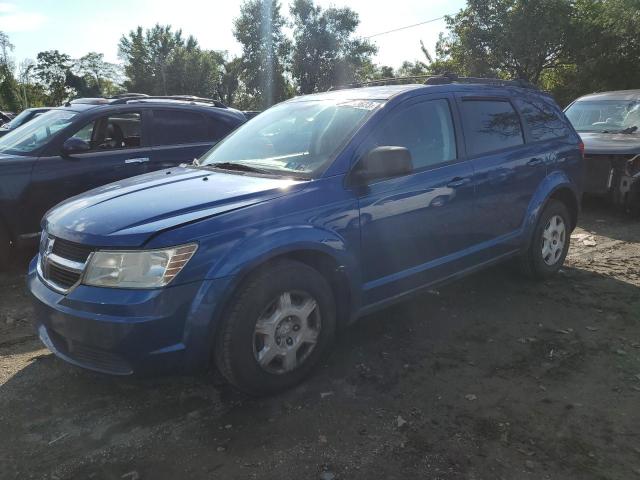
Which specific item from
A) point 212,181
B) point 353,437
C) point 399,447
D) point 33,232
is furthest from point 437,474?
point 33,232

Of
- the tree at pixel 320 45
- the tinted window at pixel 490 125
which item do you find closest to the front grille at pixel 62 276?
the tinted window at pixel 490 125

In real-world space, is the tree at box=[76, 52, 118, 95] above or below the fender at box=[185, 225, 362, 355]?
above

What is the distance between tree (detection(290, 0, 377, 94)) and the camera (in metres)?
38.3

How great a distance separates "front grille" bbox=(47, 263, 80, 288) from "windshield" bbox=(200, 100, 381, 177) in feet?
4.34

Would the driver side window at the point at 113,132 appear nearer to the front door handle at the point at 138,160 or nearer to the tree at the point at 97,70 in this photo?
the front door handle at the point at 138,160

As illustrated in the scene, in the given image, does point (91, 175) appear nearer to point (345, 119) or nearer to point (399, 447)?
point (345, 119)

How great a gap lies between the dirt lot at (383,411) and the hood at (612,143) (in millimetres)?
3996

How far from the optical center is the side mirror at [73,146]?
561cm

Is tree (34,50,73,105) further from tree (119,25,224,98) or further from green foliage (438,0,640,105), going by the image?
green foliage (438,0,640,105)

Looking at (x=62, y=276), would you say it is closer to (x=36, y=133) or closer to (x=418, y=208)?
(x=418, y=208)

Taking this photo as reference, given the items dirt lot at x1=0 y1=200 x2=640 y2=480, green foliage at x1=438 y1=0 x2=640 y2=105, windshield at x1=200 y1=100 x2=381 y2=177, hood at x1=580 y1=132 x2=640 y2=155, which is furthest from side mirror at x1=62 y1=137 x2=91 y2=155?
green foliage at x1=438 y1=0 x2=640 y2=105

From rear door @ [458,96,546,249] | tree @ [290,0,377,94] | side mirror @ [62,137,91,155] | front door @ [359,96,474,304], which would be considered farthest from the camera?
tree @ [290,0,377,94]

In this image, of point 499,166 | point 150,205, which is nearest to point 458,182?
point 499,166

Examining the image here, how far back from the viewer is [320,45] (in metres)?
38.5
